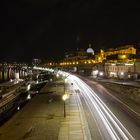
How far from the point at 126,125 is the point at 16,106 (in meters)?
39.0

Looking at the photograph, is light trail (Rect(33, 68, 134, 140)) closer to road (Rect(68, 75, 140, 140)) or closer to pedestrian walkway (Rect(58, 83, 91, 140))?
road (Rect(68, 75, 140, 140))

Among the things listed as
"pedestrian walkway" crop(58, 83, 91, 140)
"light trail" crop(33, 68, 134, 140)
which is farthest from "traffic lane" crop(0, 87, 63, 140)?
"light trail" crop(33, 68, 134, 140)

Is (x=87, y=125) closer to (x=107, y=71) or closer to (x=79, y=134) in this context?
(x=79, y=134)

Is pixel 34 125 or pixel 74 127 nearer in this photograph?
pixel 74 127

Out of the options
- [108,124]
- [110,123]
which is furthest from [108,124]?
[110,123]

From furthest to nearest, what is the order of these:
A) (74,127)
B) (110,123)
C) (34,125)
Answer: (34,125), (110,123), (74,127)

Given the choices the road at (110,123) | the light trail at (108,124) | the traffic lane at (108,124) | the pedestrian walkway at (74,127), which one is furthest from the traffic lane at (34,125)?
the traffic lane at (108,124)

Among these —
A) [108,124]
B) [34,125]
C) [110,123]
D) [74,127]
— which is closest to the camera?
[74,127]

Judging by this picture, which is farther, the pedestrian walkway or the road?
the road

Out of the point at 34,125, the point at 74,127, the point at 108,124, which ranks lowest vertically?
the point at 34,125

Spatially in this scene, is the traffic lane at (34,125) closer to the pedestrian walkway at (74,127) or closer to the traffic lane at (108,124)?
the pedestrian walkway at (74,127)

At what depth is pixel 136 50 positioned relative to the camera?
555 feet

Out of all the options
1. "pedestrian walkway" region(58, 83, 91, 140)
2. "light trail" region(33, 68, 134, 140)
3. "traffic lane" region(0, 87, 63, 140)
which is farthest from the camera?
"traffic lane" region(0, 87, 63, 140)

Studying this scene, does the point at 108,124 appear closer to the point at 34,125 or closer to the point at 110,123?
the point at 110,123
